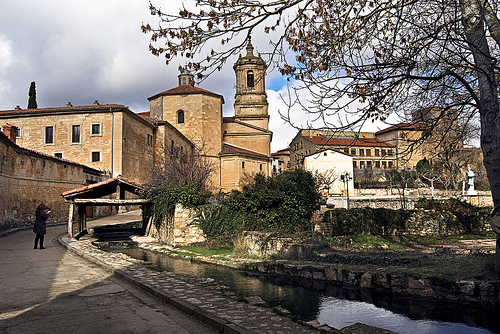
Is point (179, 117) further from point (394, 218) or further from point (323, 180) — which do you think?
point (394, 218)

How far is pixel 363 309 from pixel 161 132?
34873mm

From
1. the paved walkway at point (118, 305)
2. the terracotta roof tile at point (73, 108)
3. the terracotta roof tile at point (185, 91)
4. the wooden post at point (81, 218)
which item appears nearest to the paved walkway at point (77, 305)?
the paved walkway at point (118, 305)

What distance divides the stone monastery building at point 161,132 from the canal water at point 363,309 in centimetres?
1636

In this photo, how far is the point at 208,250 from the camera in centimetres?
1370

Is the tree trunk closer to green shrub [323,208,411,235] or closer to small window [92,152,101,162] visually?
green shrub [323,208,411,235]

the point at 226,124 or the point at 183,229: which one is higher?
the point at 226,124

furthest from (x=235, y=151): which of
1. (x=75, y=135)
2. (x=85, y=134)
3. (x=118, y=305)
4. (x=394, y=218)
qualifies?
(x=118, y=305)

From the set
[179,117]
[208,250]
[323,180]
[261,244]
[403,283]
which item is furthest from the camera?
[179,117]

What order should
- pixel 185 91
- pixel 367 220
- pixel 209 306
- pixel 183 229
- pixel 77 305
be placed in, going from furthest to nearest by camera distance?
pixel 185 91 < pixel 367 220 < pixel 183 229 < pixel 77 305 < pixel 209 306

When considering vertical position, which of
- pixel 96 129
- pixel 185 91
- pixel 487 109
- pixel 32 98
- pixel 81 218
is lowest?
pixel 81 218

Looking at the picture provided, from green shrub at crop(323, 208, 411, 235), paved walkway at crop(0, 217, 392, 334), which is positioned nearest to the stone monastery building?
green shrub at crop(323, 208, 411, 235)

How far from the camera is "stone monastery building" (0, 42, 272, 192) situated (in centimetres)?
3244

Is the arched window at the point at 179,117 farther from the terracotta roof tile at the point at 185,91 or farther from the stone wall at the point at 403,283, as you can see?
the stone wall at the point at 403,283

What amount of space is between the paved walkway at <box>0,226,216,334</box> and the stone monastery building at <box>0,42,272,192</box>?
658 inches
